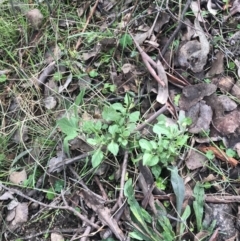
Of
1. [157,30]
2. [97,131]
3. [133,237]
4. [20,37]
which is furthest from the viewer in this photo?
[20,37]

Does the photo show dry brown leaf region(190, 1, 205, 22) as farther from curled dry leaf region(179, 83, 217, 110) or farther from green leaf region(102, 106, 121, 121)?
green leaf region(102, 106, 121, 121)

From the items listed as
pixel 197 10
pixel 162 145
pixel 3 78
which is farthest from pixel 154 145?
pixel 3 78

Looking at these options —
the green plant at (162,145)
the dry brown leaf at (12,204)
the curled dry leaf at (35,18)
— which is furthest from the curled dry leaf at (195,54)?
the dry brown leaf at (12,204)

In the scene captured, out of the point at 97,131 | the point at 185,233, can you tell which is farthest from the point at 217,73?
the point at 185,233

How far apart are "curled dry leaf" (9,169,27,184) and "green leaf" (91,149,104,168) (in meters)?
0.35

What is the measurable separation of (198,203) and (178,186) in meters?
0.10

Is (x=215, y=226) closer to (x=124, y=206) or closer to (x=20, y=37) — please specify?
(x=124, y=206)

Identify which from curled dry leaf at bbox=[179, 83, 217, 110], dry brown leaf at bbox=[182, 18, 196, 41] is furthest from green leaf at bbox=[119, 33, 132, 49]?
curled dry leaf at bbox=[179, 83, 217, 110]

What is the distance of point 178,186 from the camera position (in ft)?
5.76

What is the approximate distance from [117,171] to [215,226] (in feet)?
1.47

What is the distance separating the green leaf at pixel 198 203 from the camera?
1711 millimetres

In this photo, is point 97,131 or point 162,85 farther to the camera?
point 162,85

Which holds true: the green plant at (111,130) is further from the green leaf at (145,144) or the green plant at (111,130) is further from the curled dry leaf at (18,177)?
the curled dry leaf at (18,177)

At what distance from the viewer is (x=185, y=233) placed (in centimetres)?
170
